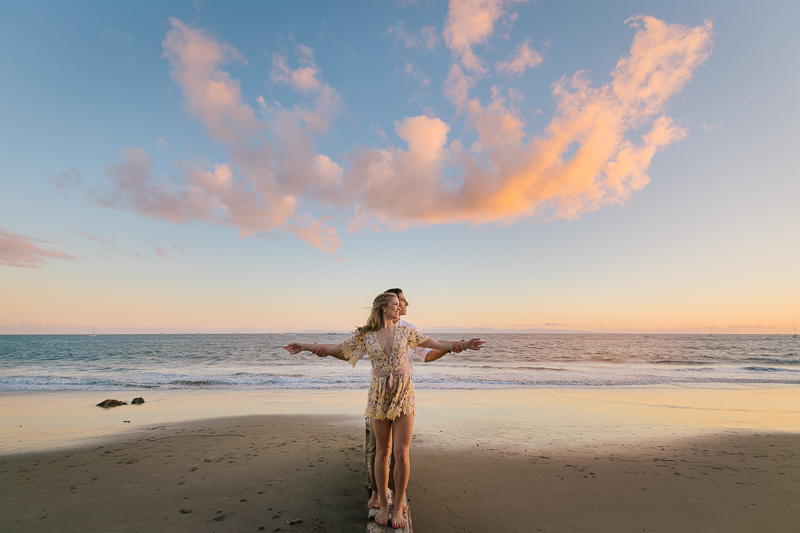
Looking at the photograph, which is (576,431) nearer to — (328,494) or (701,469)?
(701,469)

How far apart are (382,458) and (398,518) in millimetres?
525

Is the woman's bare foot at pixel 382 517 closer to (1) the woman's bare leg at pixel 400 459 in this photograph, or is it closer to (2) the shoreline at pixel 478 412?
(1) the woman's bare leg at pixel 400 459

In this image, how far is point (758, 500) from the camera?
466cm

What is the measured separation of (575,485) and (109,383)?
2113 centimetres

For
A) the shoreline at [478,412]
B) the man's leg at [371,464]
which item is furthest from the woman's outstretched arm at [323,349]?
the shoreline at [478,412]

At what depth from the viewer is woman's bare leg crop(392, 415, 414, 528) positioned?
10.9 ft

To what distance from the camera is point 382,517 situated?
3.38 m

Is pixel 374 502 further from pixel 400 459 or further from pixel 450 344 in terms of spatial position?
pixel 450 344

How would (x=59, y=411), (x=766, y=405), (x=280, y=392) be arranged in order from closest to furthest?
(x=59, y=411)
(x=766, y=405)
(x=280, y=392)

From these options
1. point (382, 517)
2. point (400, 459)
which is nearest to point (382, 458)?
point (400, 459)

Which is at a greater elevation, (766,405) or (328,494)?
(328,494)

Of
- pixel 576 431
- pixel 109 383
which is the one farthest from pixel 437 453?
pixel 109 383

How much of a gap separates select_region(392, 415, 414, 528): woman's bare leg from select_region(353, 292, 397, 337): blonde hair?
844mm

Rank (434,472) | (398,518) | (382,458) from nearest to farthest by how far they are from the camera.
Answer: (398,518) → (382,458) → (434,472)
